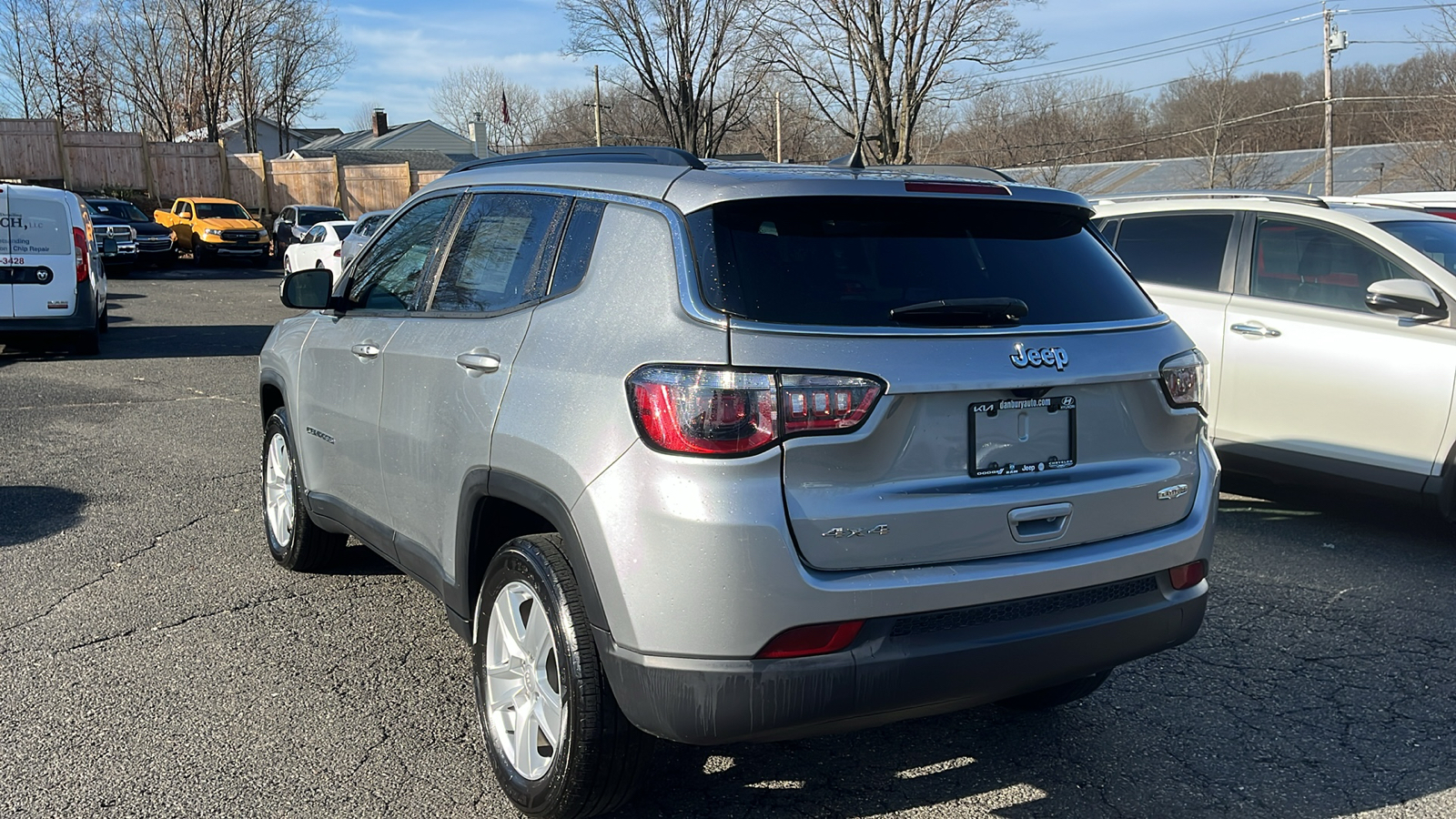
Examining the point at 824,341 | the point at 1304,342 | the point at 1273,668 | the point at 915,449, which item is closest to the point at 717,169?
the point at 824,341

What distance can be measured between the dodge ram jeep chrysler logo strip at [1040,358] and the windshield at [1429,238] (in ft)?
14.2

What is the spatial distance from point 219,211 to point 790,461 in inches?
1340

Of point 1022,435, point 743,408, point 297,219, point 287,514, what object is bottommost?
point 287,514

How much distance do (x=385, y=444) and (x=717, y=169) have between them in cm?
161

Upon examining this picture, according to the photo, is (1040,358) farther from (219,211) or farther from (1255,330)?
(219,211)

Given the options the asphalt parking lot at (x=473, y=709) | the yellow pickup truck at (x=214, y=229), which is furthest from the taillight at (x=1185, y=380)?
the yellow pickup truck at (x=214, y=229)

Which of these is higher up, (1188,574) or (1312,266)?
(1312,266)

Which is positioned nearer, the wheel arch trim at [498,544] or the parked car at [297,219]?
the wheel arch trim at [498,544]

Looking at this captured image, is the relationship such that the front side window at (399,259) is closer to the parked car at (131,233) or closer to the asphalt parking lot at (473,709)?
the asphalt parking lot at (473,709)

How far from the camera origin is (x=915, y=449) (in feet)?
8.82

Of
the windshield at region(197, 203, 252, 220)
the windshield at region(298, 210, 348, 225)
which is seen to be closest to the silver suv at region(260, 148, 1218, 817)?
the windshield at region(298, 210, 348, 225)

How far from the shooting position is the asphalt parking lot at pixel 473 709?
3297 millimetres

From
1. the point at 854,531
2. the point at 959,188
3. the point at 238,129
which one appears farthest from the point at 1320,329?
the point at 238,129

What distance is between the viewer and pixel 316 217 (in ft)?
104
